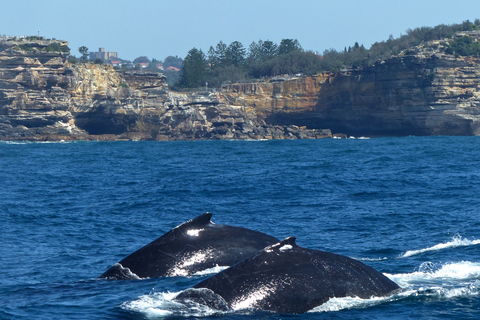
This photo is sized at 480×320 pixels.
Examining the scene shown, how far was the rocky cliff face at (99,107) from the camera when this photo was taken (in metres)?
102

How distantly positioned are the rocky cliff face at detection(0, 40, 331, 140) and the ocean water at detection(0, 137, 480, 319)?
6295cm

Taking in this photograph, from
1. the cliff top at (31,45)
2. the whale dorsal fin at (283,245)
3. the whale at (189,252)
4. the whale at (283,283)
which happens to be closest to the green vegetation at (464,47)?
the cliff top at (31,45)

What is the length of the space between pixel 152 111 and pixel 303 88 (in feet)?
99.2

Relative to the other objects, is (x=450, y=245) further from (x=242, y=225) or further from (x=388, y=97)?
(x=388, y=97)

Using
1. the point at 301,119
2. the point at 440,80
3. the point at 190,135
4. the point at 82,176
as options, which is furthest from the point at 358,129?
the point at 82,176

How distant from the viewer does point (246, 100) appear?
123000 millimetres

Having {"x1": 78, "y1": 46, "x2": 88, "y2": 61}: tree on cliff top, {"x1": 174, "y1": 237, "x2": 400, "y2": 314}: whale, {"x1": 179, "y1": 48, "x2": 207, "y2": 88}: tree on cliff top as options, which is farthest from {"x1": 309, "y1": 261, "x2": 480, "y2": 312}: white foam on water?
{"x1": 78, "y1": 46, "x2": 88, "y2": 61}: tree on cliff top

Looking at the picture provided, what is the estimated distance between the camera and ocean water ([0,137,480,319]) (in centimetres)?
1077

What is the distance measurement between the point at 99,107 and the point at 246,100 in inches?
1158

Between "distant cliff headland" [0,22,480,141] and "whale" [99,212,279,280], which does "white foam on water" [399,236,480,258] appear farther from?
"distant cliff headland" [0,22,480,141]

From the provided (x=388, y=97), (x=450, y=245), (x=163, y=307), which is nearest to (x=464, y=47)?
(x=388, y=97)

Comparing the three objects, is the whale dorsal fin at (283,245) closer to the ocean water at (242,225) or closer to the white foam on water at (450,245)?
the ocean water at (242,225)

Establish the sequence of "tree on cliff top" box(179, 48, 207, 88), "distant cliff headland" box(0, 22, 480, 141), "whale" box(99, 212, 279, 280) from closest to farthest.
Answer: "whale" box(99, 212, 279, 280)
"distant cliff headland" box(0, 22, 480, 141)
"tree on cliff top" box(179, 48, 207, 88)

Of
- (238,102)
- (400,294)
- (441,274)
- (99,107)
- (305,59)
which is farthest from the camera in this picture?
(305,59)
